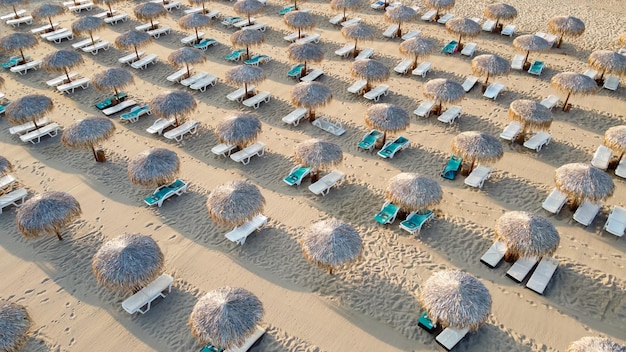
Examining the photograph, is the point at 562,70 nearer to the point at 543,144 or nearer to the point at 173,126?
the point at 543,144

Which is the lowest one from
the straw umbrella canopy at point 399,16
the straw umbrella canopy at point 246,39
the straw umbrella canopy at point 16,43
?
the straw umbrella canopy at point 16,43

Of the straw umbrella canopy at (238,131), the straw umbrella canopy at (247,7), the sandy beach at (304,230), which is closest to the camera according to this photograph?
the sandy beach at (304,230)

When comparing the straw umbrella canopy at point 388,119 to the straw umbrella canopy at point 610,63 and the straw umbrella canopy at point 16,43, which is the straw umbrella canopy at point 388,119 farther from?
the straw umbrella canopy at point 16,43

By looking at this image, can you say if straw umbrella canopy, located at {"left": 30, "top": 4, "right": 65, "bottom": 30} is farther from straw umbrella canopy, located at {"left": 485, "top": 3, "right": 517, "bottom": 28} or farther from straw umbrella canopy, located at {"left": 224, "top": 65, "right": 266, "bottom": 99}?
straw umbrella canopy, located at {"left": 485, "top": 3, "right": 517, "bottom": 28}

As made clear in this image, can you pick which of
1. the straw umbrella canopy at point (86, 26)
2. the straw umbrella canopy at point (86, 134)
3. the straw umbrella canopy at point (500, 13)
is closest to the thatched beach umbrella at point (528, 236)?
the straw umbrella canopy at point (86, 134)

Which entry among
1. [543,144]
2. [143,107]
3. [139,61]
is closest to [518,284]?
[543,144]

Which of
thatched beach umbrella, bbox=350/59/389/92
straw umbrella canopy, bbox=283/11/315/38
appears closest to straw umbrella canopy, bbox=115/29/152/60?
straw umbrella canopy, bbox=283/11/315/38
